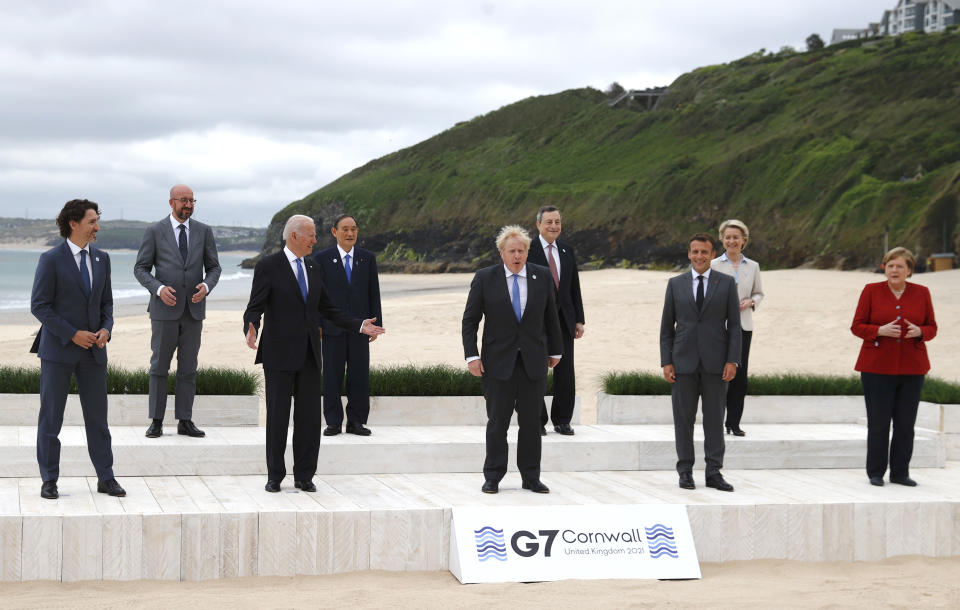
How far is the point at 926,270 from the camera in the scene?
39.2 meters

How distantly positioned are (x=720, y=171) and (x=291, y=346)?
61.3 metres

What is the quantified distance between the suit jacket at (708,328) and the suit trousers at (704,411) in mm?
96

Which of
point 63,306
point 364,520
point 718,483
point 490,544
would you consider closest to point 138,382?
point 63,306

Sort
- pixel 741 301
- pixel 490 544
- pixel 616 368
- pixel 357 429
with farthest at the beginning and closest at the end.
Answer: pixel 616 368 → pixel 741 301 → pixel 357 429 → pixel 490 544

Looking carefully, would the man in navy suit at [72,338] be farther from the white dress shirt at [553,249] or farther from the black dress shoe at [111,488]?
the white dress shirt at [553,249]

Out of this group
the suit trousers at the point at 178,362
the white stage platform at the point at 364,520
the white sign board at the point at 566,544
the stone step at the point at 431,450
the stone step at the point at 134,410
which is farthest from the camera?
the stone step at the point at 134,410

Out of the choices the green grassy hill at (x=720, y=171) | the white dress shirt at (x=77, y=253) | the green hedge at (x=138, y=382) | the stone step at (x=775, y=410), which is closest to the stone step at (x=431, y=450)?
the stone step at (x=775, y=410)

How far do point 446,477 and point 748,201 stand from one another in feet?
183

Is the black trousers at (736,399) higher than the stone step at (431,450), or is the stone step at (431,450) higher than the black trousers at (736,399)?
the black trousers at (736,399)

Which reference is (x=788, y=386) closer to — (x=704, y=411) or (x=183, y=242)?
(x=704, y=411)

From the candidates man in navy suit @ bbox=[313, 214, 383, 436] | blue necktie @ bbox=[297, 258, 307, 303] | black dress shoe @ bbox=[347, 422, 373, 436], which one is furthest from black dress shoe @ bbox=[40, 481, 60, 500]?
black dress shoe @ bbox=[347, 422, 373, 436]

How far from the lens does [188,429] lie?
23.4ft

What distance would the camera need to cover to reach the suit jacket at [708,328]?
668 cm

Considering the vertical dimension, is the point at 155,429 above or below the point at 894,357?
below
